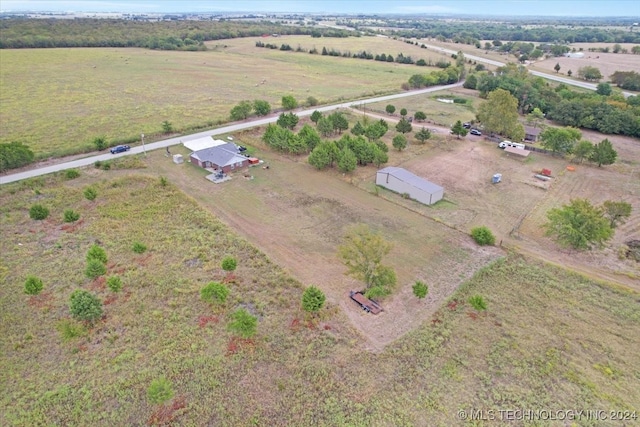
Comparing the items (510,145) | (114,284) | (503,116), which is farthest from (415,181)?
(114,284)

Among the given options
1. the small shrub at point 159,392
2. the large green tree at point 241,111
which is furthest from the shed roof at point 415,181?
the large green tree at point 241,111

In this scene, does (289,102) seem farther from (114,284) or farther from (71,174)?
(114,284)

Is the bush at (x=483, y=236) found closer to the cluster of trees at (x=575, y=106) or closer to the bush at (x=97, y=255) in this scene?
the bush at (x=97, y=255)

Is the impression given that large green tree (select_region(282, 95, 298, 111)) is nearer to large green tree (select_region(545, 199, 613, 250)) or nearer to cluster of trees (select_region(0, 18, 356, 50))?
large green tree (select_region(545, 199, 613, 250))

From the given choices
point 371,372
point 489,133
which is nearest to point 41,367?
point 371,372

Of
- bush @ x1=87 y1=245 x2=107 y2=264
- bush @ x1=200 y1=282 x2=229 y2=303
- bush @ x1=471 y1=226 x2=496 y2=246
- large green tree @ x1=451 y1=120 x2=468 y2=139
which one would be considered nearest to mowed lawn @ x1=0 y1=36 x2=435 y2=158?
bush @ x1=87 y1=245 x2=107 y2=264

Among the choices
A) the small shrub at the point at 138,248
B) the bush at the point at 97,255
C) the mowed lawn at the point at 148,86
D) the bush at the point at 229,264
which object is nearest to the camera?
the bush at the point at 229,264
